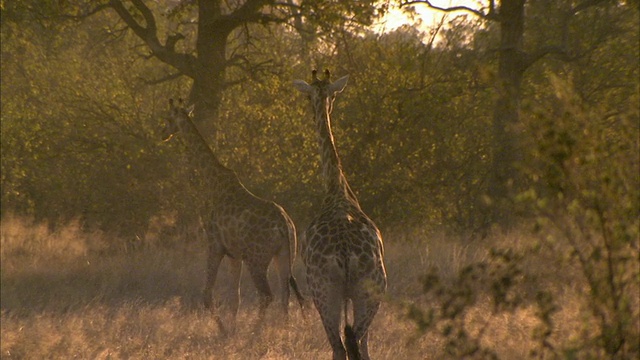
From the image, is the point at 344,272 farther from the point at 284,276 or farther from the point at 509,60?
the point at 509,60

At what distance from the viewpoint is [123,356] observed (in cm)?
900

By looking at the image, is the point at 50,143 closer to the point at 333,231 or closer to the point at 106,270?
the point at 106,270

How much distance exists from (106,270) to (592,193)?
10895 mm

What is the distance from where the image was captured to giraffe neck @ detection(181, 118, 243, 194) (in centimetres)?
1141

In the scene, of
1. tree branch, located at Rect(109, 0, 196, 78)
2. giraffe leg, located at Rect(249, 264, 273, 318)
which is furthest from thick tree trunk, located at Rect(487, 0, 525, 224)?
giraffe leg, located at Rect(249, 264, 273, 318)

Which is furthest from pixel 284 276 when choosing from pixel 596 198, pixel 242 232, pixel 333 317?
pixel 596 198

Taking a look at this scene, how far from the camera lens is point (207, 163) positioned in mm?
11719

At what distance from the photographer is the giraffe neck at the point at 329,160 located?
8883 millimetres

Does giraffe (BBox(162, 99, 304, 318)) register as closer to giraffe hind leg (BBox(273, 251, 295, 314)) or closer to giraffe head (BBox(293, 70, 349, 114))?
giraffe hind leg (BBox(273, 251, 295, 314))

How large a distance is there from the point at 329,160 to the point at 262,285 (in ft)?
6.68

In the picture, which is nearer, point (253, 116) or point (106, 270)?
point (106, 270)

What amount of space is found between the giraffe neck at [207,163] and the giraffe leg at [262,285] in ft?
4.17

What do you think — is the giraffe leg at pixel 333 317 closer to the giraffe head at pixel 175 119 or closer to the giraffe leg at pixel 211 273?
the giraffe leg at pixel 211 273

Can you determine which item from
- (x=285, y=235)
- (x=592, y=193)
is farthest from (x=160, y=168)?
(x=592, y=193)
